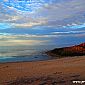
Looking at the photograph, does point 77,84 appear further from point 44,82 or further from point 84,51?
point 84,51

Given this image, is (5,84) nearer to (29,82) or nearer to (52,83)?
(29,82)

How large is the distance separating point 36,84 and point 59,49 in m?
23.7

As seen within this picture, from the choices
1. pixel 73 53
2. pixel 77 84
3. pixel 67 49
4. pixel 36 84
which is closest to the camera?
pixel 77 84

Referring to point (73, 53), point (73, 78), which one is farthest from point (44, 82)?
point (73, 53)

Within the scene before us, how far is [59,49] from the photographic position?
32.6 metres

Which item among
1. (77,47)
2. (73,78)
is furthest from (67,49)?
(73,78)

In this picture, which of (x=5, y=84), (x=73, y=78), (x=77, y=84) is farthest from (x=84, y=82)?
(x=5, y=84)

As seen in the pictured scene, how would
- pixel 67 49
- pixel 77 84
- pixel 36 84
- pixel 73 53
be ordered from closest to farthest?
1. pixel 77 84
2. pixel 36 84
3. pixel 73 53
4. pixel 67 49

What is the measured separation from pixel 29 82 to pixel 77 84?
185cm

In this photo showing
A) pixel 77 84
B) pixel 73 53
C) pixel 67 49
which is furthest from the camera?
pixel 67 49

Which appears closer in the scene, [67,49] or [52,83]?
[52,83]

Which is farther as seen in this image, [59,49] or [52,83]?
[59,49]

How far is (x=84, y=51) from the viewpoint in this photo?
29422mm

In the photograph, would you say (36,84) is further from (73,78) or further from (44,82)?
(73,78)
